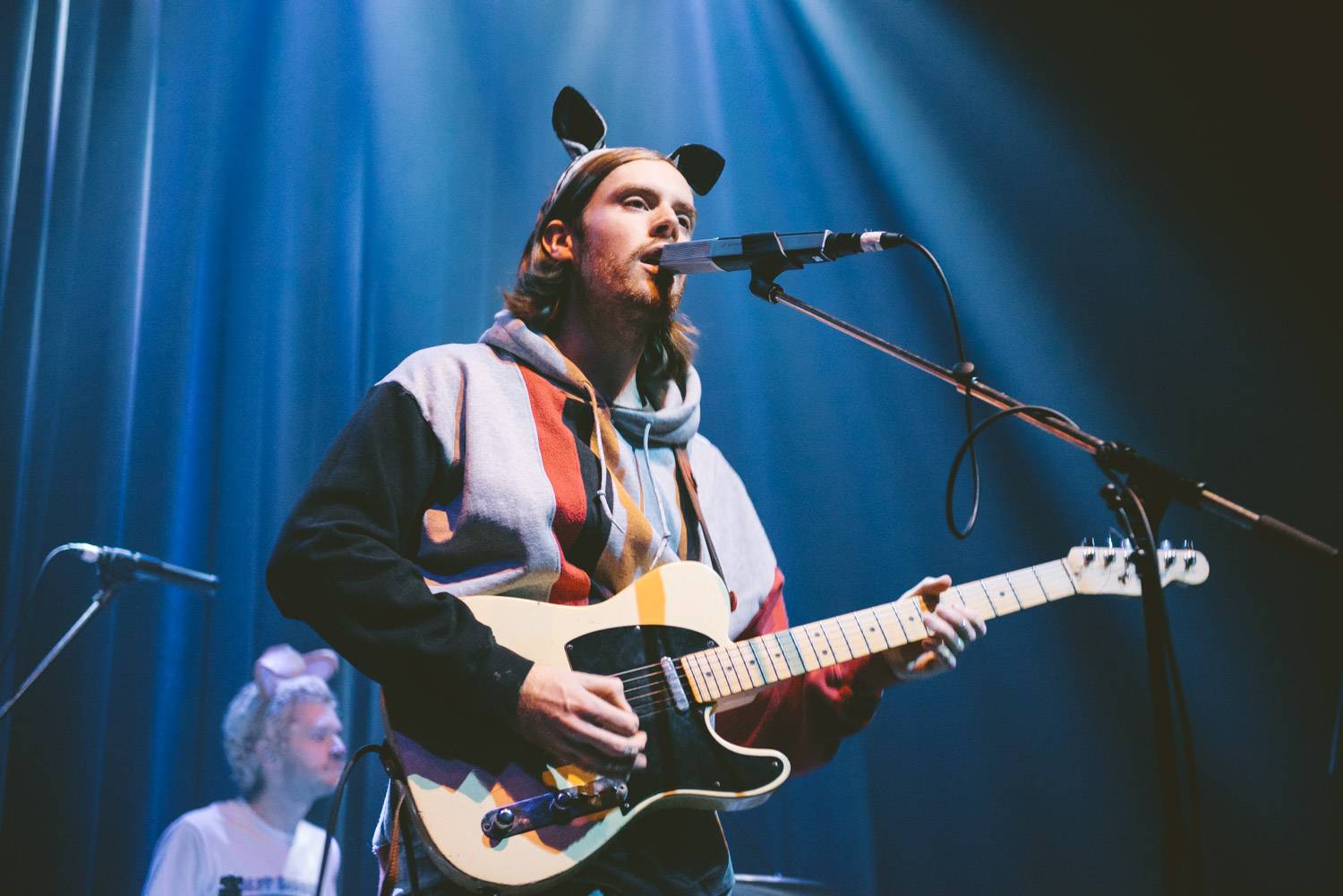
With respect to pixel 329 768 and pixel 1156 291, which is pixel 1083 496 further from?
pixel 329 768

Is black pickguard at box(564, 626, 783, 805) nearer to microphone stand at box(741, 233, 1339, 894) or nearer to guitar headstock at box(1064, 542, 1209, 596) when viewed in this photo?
microphone stand at box(741, 233, 1339, 894)

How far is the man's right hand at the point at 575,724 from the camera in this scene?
1.63 metres

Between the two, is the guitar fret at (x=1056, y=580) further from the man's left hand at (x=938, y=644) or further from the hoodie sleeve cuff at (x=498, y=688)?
the hoodie sleeve cuff at (x=498, y=688)

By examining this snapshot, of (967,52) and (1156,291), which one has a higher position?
(967,52)

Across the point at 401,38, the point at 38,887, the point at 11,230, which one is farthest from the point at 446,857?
the point at 401,38

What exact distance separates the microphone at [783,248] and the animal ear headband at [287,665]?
2.78 meters

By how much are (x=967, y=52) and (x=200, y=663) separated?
13.4 feet

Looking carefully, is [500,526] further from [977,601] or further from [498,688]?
[977,601]

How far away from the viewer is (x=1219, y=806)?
3.19 meters

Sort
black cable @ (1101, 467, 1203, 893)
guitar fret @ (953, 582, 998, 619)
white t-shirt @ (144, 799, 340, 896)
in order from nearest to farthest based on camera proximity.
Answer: black cable @ (1101, 467, 1203, 893) < guitar fret @ (953, 582, 998, 619) < white t-shirt @ (144, 799, 340, 896)

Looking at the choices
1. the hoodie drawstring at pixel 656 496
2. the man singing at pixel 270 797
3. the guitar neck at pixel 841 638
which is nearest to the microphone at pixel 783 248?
the hoodie drawstring at pixel 656 496

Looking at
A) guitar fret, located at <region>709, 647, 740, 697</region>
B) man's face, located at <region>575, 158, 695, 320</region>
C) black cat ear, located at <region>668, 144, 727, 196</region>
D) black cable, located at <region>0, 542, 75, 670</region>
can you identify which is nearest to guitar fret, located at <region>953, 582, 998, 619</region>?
guitar fret, located at <region>709, 647, 740, 697</region>

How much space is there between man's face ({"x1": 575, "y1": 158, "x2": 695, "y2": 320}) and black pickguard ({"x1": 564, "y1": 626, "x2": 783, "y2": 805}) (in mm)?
829

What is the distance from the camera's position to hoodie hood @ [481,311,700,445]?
86.3 inches
